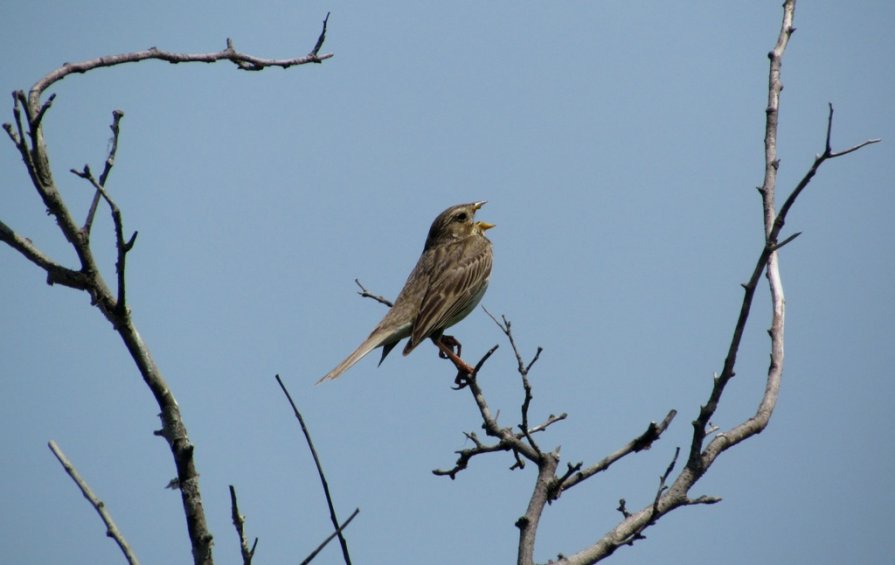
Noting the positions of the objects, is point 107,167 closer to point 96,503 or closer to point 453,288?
point 96,503

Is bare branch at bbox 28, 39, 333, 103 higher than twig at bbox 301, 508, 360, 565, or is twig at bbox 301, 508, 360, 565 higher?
bare branch at bbox 28, 39, 333, 103

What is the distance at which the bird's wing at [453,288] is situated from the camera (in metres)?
10.0

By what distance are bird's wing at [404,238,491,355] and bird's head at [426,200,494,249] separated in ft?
0.83

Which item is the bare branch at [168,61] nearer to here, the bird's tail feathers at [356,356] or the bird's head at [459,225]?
the bird's tail feathers at [356,356]

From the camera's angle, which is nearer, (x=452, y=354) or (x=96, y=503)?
(x=96, y=503)

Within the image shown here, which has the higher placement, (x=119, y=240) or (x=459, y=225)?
(x=459, y=225)

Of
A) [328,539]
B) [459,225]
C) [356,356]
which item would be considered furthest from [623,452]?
[459,225]

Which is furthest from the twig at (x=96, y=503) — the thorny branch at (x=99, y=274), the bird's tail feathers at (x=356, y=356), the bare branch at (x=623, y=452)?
the bird's tail feathers at (x=356, y=356)

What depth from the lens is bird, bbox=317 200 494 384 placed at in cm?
995

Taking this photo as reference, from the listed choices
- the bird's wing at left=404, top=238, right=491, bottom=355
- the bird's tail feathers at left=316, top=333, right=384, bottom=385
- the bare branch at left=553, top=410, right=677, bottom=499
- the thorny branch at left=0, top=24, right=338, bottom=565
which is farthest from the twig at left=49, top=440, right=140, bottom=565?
the bird's wing at left=404, top=238, right=491, bottom=355

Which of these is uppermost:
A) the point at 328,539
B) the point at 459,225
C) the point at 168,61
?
the point at 459,225

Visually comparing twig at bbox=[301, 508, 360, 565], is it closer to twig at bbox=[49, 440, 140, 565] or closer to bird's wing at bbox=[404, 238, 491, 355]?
twig at bbox=[49, 440, 140, 565]

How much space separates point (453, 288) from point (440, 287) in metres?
0.15

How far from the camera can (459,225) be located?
11992 mm
